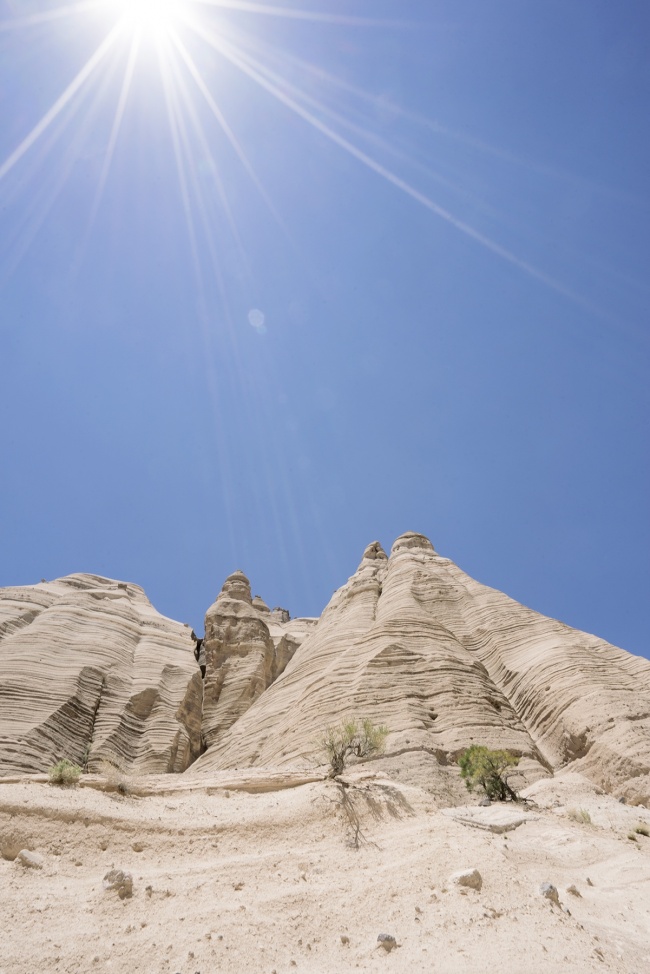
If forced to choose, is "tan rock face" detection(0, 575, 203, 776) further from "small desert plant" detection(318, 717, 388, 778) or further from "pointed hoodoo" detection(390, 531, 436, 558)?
"pointed hoodoo" detection(390, 531, 436, 558)

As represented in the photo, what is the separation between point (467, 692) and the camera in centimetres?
2127

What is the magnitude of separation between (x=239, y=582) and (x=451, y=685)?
99.5 feet

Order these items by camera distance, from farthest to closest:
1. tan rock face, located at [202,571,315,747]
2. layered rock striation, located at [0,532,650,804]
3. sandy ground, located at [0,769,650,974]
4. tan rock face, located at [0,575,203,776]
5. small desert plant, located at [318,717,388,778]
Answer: tan rock face, located at [202,571,315,747], tan rock face, located at [0,575,203,776], layered rock striation, located at [0,532,650,804], small desert plant, located at [318,717,388,778], sandy ground, located at [0,769,650,974]

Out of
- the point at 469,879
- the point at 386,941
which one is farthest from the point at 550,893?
the point at 386,941

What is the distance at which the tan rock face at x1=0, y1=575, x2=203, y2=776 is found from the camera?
84.3 feet

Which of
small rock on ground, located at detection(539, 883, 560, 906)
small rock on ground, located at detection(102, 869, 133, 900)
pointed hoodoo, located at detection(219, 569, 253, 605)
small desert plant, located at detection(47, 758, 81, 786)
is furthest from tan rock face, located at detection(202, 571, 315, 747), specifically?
small rock on ground, located at detection(539, 883, 560, 906)

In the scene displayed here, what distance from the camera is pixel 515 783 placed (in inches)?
666

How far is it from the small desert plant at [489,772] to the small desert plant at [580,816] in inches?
54.2

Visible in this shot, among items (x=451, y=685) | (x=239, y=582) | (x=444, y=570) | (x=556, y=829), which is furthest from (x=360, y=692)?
(x=239, y=582)

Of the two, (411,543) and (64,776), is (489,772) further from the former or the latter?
(411,543)

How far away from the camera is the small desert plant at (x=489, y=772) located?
46.0 ft

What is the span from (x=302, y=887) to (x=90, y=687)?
25.8 metres

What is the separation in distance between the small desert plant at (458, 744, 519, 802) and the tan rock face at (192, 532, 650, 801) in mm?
2391

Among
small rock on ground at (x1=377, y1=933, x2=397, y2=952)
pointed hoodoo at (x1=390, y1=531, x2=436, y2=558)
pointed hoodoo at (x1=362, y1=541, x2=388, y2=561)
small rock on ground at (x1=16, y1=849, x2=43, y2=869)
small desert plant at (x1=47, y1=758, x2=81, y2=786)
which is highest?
pointed hoodoo at (x1=362, y1=541, x2=388, y2=561)
